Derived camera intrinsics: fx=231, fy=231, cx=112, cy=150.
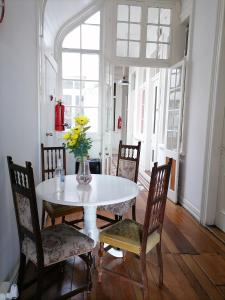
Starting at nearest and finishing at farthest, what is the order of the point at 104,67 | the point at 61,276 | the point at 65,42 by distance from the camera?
the point at 61,276
the point at 104,67
the point at 65,42

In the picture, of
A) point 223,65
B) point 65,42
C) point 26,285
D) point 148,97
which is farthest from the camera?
point 148,97

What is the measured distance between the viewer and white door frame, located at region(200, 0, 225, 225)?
2.69m

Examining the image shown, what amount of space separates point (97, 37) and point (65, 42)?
0.57 metres

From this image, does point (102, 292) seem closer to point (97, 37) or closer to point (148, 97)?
point (97, 37)

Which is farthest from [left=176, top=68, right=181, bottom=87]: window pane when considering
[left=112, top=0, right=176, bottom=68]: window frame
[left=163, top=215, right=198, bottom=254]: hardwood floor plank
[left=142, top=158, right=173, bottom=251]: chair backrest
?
[left=142, top=158, right=173, bottom=251]: chair backrest

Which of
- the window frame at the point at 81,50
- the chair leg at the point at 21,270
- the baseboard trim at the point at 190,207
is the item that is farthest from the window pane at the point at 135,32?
the chair leg at the point at 21,270

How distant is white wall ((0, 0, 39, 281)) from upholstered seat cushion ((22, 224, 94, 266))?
306 millimetres

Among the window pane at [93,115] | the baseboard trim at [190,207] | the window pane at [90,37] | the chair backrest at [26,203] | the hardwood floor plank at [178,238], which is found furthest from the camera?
the window pane at [93,115]

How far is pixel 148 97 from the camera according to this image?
5.56 meters

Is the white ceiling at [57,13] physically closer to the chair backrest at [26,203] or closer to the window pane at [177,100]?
the window pane at [177,100]

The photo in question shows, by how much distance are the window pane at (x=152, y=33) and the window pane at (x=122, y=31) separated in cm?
39

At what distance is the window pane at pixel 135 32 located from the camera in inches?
152

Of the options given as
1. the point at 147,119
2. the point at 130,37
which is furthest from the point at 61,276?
the point at 147,119

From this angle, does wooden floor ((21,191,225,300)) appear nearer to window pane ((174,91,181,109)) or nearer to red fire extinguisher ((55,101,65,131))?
window pane ((174,91,181,109))
